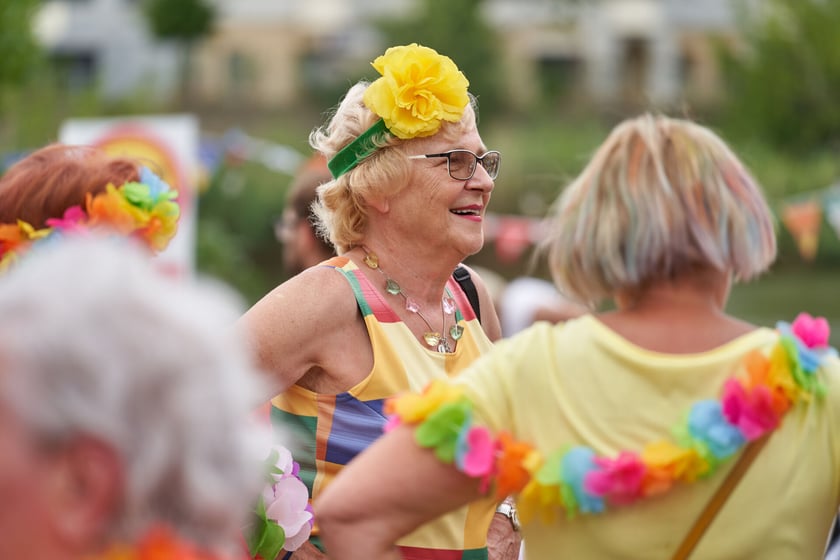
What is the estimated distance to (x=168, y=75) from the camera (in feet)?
124

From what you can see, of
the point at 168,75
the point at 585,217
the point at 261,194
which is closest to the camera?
the point at 585,217

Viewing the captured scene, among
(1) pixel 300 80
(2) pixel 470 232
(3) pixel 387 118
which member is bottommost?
(1) pixel 300 80

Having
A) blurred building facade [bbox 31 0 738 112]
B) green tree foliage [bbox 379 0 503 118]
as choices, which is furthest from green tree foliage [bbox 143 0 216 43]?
blurred building facade [bbox 31 0 738 112]

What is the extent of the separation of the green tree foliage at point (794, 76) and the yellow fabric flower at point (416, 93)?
25271mm

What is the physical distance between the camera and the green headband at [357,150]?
349 centimetres

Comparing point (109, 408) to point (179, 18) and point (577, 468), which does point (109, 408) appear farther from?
point (179, 18)

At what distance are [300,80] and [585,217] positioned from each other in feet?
131

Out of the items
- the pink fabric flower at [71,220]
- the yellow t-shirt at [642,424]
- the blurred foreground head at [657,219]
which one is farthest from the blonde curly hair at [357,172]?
the yellow t-shirt at [642,424]

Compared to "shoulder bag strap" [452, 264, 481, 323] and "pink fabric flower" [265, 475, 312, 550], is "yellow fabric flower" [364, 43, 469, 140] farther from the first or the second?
"pink fabric flower" [265, 475, 312, 550]

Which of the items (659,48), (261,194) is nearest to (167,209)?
(261,194)

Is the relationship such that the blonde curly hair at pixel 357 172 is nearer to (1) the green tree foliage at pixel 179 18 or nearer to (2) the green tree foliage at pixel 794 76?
(2) the green tree foliage at pixel 794 76

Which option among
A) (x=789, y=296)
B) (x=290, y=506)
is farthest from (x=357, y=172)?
(x=789, y=296)

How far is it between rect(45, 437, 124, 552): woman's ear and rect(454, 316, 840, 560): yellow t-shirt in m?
0.86

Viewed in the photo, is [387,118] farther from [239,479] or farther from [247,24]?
[247,24]
